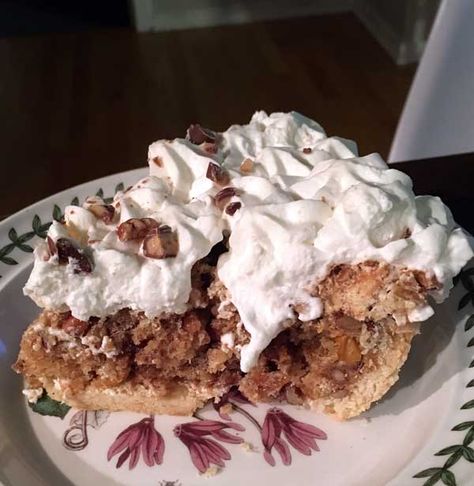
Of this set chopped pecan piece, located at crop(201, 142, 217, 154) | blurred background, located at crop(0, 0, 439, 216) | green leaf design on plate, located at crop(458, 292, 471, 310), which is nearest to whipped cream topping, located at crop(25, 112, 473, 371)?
chopped pecan piece, located at crop(201, 142, 217, 154)

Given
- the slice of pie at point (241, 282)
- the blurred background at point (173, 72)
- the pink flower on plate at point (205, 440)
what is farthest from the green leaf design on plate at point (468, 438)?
the blurred background at point (173, 72)

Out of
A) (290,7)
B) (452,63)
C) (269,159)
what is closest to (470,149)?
(452,63)

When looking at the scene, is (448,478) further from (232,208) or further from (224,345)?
(232,208)

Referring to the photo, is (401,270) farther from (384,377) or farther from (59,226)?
(59,226)

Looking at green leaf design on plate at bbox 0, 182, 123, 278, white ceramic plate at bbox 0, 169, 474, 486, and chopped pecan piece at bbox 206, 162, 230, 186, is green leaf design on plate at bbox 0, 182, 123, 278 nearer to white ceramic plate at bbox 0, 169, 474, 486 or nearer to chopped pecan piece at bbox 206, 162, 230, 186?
white ceramic plate at bbox 0, 169, 474, 486

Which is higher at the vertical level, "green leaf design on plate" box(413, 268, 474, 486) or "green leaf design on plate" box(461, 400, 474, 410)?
"green leaf design on plate" box(413, 268, 474, 486)

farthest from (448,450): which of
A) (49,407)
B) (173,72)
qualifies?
(173,72)

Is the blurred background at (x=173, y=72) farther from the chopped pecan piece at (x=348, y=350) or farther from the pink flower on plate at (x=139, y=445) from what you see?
the chopped pecan piece at (x=348, y=350)

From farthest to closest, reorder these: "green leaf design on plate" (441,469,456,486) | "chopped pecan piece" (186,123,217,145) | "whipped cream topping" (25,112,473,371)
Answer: "chopped pecan piece" (186,123,217,145) < "whipped cream topping" (25,112,473,371) < "green leaf design on plate" (441,469,456,486)
